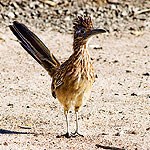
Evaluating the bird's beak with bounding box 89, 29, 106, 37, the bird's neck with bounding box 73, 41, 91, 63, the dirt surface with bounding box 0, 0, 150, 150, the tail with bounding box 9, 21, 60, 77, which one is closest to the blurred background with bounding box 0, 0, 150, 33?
the dirt surface with bounding box 0, 0, 150, 150

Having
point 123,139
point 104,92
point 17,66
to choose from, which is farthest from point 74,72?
point 17,66

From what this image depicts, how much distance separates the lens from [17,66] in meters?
11.8

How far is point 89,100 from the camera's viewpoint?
9.74m

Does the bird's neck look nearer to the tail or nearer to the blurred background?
the tail

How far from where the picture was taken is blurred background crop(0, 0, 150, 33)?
49.1ft

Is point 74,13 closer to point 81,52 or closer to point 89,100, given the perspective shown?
point 89,100

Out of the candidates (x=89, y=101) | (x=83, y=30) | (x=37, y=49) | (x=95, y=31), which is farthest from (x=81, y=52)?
(x=89, y=101)

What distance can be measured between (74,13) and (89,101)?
234 inches

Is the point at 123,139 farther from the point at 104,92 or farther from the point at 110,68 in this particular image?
the point at 110,68

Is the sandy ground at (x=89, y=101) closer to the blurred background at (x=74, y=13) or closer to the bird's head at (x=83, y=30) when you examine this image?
the blurred background at (x=74, y=13)

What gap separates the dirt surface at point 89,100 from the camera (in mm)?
7680

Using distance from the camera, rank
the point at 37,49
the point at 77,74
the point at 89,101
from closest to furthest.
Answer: the point at 77,74, the point at 37,49, the point at 89,101

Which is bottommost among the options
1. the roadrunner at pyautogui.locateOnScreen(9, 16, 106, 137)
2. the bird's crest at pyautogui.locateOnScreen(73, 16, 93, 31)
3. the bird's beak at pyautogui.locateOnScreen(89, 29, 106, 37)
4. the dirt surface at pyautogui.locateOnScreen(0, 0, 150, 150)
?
the dirt surface at pyautogui.locateOnScreen(0, 0, 150, 150)

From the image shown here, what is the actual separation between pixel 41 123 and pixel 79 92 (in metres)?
0.94
